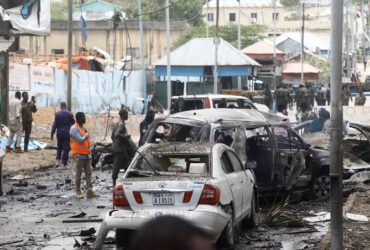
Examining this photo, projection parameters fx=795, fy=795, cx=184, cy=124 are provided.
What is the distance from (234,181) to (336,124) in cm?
225

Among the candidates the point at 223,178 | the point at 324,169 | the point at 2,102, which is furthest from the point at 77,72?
the point at 223,178

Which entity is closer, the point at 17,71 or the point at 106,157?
the point at 106,157

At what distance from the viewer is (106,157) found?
20734 mm

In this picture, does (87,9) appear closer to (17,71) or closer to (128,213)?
(17,71)

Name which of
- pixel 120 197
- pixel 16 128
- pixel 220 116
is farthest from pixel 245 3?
pixel 120 197

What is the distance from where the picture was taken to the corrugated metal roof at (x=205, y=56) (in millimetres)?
44938

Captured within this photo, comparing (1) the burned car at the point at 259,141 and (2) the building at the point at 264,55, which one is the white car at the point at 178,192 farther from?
(2) the building at the point at 264,55

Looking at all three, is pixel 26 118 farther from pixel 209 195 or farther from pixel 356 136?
pixel 209 195

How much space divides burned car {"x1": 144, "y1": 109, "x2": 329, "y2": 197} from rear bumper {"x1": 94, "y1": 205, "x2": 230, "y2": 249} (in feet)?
9.16

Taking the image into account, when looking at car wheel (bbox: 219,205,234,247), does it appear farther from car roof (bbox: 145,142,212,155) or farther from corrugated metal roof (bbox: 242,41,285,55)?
corrugated metal roof (bbox: 242,41,285,55)

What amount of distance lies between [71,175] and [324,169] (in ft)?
23.5

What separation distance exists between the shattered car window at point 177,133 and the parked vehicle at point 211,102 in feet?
29.9

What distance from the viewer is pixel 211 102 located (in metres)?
22.4

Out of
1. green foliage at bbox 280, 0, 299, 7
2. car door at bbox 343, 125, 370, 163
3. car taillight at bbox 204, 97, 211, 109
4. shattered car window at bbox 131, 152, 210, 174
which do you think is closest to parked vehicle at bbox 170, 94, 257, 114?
car taillight at bbox 204, 97, 211, 109
